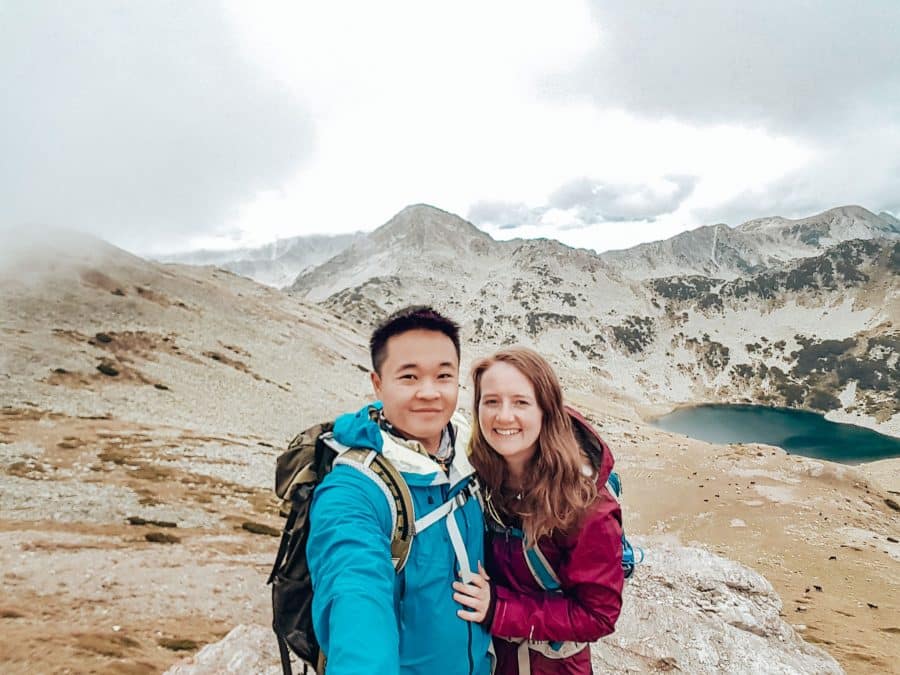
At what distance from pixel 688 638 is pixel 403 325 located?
407 inches

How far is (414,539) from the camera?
10.8ft

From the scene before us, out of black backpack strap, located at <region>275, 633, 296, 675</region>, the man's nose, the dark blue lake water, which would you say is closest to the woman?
the man's nose

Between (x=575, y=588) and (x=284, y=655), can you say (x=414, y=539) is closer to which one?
(x=284, y=655)

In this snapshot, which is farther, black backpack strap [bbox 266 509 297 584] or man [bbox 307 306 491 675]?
black backpack strap [bbox 266 509 297 584]

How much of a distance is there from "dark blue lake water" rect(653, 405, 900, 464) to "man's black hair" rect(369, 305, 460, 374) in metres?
129

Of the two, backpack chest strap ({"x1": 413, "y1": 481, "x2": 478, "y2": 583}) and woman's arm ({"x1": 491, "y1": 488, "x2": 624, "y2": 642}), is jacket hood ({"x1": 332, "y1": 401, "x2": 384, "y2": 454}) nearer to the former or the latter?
→ backpack chest strap ({"x1": 413, "y1": 481, "x2": 478, "y2": 583})

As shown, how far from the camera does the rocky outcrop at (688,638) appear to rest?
7.79 metres

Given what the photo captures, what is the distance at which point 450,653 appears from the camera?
343 cm

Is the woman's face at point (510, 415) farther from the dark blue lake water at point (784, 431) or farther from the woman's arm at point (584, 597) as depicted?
the dark blue lake water at point (784, 431)

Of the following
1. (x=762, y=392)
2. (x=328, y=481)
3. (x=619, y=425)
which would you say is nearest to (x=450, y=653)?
(x=328, y=481)

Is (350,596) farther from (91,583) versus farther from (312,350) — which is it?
(312,350)

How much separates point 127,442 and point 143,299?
47.5 m

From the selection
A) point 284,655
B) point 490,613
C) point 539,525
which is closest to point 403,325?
point 539,525

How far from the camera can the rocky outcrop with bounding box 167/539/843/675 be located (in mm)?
7789
